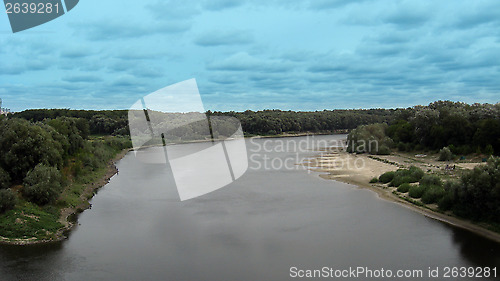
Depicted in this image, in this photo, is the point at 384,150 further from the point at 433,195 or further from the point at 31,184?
the point at 31,184

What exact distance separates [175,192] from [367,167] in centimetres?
2204

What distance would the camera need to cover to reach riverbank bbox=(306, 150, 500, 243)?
2210 centimetres

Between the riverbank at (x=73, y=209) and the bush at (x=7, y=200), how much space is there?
6.48ft

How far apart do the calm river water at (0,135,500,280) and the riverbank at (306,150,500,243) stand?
28.1 inches

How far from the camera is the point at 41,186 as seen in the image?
23.4m

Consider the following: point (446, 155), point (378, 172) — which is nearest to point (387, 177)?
point (378, 172)

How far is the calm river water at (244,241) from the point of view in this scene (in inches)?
671

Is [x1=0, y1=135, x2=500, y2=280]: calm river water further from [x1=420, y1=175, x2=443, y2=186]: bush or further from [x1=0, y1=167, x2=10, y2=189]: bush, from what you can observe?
[x1=0, y1=167, x2=10, y2=189]: bush

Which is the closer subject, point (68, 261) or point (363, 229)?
point (68, 261)

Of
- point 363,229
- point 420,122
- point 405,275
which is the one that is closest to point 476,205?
point 363,229

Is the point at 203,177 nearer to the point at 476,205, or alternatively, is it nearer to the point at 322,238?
the point at 322,238

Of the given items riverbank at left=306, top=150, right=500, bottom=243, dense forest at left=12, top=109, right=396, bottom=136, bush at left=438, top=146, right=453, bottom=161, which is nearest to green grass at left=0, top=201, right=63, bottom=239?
riverbank at left=306, top=150, right=500, bottom=243

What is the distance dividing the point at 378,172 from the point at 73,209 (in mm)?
27749

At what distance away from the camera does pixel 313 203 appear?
28719mm
